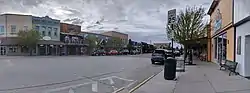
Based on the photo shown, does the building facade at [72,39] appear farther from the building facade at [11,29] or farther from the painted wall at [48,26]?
the building facade at [11,29]

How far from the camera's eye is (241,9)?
50.8 ft

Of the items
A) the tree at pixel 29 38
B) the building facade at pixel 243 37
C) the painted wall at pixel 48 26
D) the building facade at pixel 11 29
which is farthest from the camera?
the painted wall at pixel 48 26

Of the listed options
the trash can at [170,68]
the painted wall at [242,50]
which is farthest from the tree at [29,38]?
the painted wall at [242,50]

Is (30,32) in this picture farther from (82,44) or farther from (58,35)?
(82,44)

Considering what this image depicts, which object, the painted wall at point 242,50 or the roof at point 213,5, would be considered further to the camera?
the roof at point 213,5

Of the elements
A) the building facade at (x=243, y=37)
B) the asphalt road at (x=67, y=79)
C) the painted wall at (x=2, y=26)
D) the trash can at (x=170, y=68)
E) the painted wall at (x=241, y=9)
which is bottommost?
the asphalt road at (x=67, y=79)

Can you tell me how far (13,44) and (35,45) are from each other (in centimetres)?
458

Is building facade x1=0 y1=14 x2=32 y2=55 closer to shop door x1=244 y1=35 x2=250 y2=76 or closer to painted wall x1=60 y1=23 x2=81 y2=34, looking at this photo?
painted wall x1=60 y1=23 x2=81 y2=34

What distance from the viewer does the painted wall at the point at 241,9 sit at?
13.7 m

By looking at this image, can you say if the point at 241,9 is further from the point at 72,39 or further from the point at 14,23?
the point at 72,39

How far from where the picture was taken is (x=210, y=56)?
35.8 m

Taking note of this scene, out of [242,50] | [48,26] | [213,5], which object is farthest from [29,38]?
[242,50]

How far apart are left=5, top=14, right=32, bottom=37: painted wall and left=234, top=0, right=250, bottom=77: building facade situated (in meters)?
55.2

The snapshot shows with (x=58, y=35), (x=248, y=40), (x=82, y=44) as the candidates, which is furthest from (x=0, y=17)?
(x=248, y=40)
